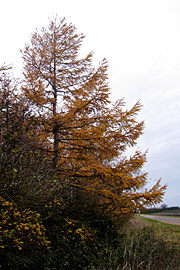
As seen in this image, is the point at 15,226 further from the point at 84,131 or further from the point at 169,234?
the point at 169,234

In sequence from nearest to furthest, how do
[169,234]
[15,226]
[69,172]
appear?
[15,226]
[69,172]
[169,234]

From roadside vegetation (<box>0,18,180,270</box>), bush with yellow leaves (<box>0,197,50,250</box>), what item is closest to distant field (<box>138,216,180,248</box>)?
roadside vegetation (<box>0,18,180,270</box>)

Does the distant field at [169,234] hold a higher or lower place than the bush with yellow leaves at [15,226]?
lower

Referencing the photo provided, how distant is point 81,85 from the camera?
9.08m

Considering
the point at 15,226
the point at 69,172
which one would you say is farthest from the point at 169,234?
the point at 15,226

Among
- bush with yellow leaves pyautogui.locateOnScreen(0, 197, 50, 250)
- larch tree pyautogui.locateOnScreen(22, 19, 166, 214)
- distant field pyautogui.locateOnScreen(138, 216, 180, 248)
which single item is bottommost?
distant field pyautogui.locateOnScreen(138, 216, 180, 248)

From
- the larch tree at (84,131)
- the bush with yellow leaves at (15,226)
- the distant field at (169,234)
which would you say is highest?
the larch tree at (84,131)

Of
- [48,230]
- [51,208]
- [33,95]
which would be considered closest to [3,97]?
[33,95]

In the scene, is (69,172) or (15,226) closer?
(15,226)

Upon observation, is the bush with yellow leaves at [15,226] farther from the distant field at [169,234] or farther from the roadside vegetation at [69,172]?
the distant field at [169,234]

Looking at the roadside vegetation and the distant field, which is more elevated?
the roadside vegetation

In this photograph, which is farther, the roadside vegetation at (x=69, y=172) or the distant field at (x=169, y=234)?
the distant field at (x=169, y=234)

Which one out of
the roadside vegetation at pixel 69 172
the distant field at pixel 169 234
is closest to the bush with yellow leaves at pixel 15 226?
the roadside vegetation at pixel 69 172

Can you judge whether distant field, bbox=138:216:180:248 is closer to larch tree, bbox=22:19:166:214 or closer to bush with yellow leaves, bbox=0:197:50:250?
larch tree, bbox=22:19:166:214
